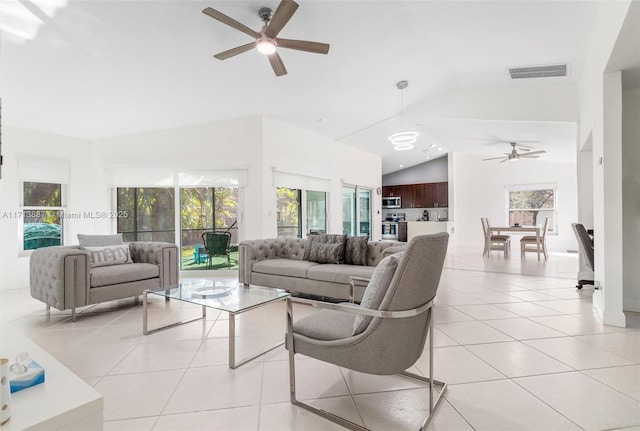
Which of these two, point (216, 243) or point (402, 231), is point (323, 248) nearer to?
point (216, 243)

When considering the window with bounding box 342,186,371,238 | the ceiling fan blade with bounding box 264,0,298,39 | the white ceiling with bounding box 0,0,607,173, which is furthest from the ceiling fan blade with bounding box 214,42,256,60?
the window with bounding box 342,186,371,238

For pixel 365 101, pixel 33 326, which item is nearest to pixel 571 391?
pixel 33 326

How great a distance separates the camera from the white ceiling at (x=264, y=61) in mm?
2939

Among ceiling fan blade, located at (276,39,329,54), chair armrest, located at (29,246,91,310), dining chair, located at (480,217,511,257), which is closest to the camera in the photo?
ceiling fan blade, located at (276,39,329,54)

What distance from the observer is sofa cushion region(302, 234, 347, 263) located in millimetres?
3928

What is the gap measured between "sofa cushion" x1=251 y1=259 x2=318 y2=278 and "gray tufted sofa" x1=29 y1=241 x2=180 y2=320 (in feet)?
3.78

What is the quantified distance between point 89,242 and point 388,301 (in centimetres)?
394

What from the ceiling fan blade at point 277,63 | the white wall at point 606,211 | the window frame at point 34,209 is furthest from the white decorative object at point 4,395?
the window frame at point 34,209

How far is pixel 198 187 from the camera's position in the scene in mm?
5434

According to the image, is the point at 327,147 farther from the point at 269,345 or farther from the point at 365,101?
the point at 269,345

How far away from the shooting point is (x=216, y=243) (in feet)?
17.5

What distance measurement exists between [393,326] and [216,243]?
14.3 ft

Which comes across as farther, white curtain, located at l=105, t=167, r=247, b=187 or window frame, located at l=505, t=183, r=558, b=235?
window frame, located at l=505, t=183, r=558, b=235

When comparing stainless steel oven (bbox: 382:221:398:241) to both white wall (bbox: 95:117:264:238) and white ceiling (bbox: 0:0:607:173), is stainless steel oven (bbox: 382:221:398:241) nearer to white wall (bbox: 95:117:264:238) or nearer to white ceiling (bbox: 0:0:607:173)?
white ceiling (bbox: 0:0:607:173)
